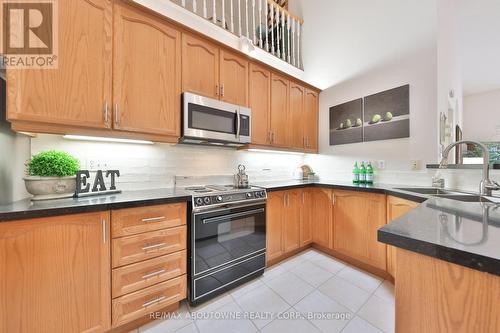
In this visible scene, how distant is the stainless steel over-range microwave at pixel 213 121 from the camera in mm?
1769

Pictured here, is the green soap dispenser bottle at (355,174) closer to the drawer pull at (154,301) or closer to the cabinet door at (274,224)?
the cabinet door at (274,224)

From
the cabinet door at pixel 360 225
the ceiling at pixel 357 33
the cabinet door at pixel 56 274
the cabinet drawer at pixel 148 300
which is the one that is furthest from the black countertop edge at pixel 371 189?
the ceiling at pixel 357 33

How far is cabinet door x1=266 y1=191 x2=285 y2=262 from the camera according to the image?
6.86ft

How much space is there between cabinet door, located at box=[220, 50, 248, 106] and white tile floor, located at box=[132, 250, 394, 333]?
6.17 ft

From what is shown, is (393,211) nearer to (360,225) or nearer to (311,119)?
(360,225)

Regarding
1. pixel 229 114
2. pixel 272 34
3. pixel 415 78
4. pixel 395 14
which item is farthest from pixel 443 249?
pixel 272 34

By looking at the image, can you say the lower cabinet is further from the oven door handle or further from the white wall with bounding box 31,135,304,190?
the white wall with bounding box 31,135,304,190

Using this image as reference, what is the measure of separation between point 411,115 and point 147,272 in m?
2.92

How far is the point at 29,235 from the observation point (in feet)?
3.28

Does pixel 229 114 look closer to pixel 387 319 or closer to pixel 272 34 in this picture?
pixel 272 34

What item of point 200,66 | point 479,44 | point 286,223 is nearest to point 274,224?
point 286,223

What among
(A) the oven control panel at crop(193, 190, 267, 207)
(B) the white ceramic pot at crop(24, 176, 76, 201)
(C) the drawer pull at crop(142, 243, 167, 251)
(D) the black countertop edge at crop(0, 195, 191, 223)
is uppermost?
(B) the white ceramic pot at crop(24, 176, 76, 201)

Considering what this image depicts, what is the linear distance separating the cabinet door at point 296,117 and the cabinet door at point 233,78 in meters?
0.80

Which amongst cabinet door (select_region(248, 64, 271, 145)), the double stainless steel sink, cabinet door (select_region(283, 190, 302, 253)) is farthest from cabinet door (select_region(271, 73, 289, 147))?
the double stainless steel sink
